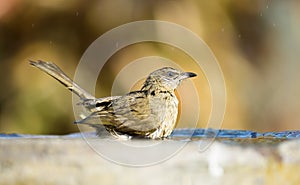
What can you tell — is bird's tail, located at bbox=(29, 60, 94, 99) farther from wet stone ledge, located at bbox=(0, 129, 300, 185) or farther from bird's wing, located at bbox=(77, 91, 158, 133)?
wet stone ledge, located at bbox=(0, 129, 300, 185)

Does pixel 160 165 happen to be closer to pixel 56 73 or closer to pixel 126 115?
pixel 126 115

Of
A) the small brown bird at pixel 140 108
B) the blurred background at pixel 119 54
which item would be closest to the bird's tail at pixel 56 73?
the small brown bird at pixel 140 108

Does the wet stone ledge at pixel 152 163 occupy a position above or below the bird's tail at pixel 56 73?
below

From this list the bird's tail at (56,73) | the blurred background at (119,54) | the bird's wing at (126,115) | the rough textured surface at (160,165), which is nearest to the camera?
the rough textured surface at (160,165)

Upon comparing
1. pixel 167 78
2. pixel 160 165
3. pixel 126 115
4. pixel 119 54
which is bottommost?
pixel 160 165

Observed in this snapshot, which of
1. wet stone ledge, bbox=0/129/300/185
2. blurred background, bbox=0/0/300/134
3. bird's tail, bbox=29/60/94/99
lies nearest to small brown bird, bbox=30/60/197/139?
bird's tail, bbox=29/60/94/99

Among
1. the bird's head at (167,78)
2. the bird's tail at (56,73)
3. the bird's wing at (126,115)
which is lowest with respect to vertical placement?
the bird's wing at (126,115)

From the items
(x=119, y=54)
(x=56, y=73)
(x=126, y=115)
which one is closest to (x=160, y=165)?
(x=126, y=115)

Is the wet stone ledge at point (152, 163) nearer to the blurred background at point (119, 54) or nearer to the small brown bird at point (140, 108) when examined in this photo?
the small brown bird at point (140, 108)
